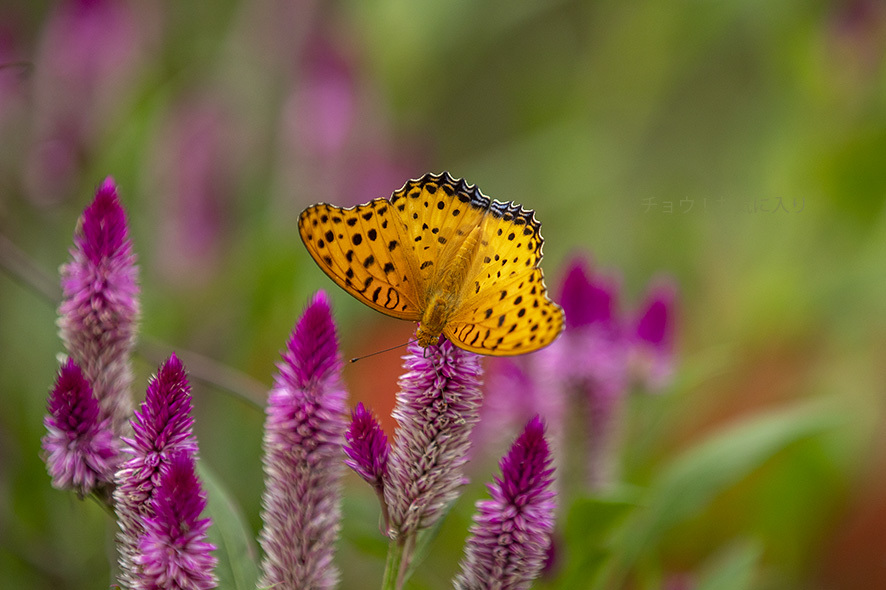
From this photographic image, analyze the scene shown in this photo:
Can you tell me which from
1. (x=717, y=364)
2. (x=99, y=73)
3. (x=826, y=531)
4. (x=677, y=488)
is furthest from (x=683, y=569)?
(x=99, y=73)

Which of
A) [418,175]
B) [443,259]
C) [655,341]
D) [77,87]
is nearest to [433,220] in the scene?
[443,259]

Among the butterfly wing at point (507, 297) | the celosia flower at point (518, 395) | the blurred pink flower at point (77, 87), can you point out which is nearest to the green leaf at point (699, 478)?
the celosia flower at point (518, 395)

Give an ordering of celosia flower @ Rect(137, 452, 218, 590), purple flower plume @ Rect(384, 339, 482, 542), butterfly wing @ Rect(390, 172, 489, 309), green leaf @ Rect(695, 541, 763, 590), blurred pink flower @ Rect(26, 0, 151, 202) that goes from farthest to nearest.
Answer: blurred pink flower @ Rect(26, 0, 151, 202), green leaf @ Rect(695, 541, 763, 590), butterfly wing @ Rect(390, 172, 489, 309), purple flower plume @ Rect(384, 339, 482, 542), celosia flower @ Rect(137, 452, 218, 590)

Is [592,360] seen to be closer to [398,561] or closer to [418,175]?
[398,561]

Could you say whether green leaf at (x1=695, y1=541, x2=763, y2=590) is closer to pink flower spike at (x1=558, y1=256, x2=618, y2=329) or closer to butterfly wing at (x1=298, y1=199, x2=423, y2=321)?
pink flower spike at (x1=558, y1=256, x2=618, y2=329)

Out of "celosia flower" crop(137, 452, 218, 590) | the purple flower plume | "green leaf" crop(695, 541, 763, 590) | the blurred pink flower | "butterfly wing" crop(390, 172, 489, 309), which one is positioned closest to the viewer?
"celosia flower" crop(137, 452, 218, 590)

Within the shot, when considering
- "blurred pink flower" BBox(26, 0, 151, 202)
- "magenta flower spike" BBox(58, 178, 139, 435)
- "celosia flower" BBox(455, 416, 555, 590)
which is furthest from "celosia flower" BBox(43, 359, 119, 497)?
"blurred pink flower" BBox(26, 0, 151, 202)
